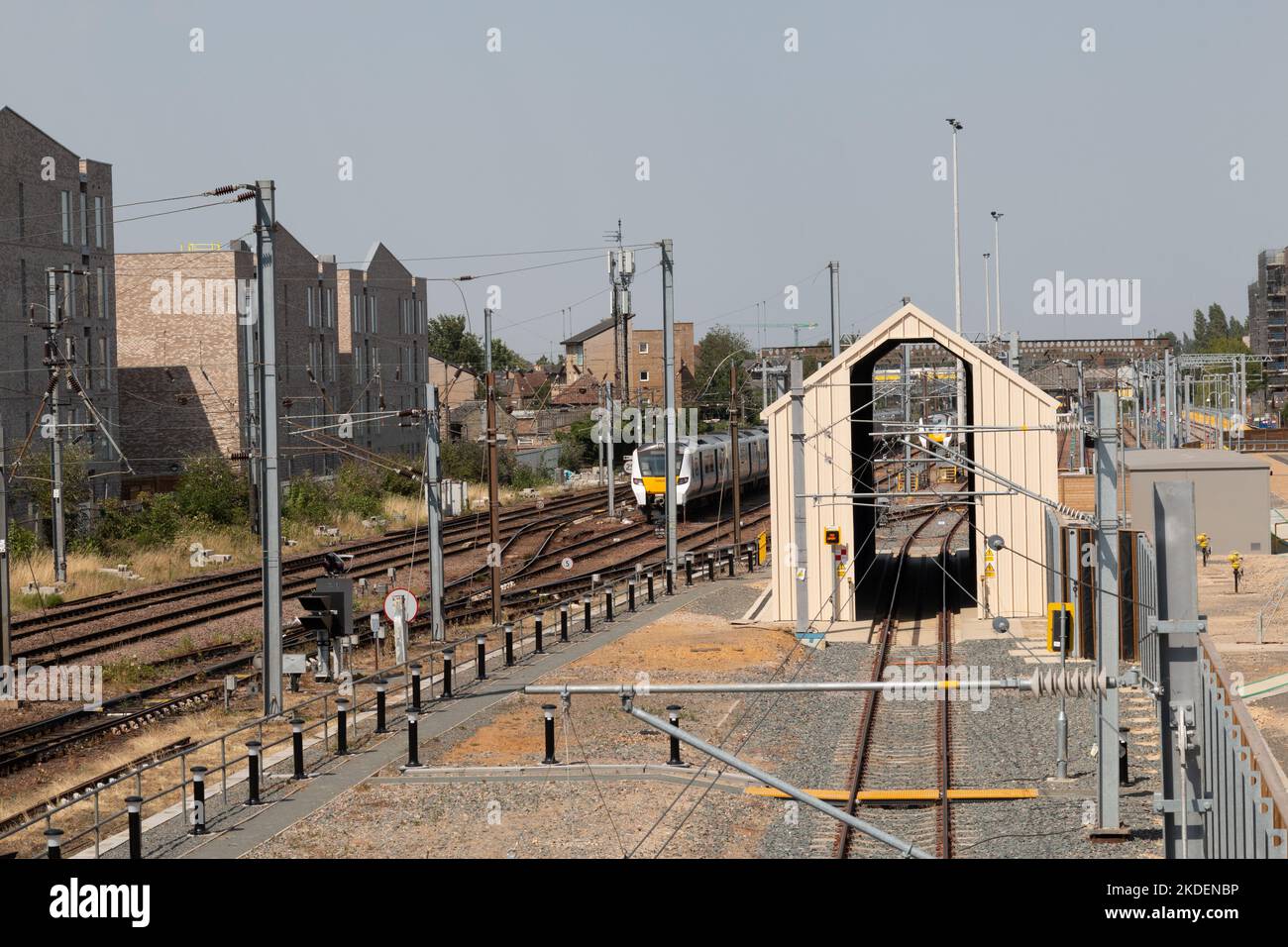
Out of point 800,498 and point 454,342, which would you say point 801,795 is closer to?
point 800,498

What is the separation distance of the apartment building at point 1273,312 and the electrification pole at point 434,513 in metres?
142

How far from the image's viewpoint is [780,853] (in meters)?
12.4

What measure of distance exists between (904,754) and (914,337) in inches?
447

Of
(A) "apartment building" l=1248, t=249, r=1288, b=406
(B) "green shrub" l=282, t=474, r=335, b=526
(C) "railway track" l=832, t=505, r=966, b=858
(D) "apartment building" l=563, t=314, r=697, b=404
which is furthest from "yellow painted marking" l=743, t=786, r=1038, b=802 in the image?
(A) "apartment building" l=1248, t=249, r=1288, b=406

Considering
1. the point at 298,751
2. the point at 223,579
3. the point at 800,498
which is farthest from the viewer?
the point at 223,579

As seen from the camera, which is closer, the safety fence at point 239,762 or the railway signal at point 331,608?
the safety fence at point 239,762

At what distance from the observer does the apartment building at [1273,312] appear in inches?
6220

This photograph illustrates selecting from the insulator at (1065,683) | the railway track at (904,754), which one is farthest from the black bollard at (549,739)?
the insulator at (1065,683)

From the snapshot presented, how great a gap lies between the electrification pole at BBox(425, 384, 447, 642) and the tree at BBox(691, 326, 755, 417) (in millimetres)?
78428

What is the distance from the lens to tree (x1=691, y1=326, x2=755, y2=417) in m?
113

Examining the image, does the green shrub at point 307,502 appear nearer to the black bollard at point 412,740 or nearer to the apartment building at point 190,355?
the apartment building at point 190,355

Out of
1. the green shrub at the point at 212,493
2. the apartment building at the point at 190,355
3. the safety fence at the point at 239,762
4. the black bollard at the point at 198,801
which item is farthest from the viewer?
the apartment building at the point at 190,355

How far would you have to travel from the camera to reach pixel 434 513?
24391mm

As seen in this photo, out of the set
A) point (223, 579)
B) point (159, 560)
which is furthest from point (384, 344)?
point (223, 579)
